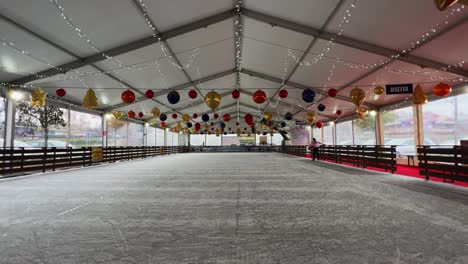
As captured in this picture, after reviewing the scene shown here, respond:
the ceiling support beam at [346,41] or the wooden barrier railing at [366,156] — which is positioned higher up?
the ceiling support beam at [346,41]

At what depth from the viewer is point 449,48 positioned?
291 inches

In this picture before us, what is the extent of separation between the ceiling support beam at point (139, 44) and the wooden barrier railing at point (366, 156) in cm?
740

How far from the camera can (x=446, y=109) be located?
1077cm

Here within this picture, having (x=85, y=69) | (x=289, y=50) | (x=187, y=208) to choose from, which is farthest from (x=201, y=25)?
(x=187, y=208)

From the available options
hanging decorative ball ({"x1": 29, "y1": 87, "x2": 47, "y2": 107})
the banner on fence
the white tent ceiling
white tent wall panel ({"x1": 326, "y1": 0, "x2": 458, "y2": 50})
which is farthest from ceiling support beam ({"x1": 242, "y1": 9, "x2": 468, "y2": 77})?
the banner on fence

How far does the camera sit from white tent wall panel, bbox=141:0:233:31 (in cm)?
713

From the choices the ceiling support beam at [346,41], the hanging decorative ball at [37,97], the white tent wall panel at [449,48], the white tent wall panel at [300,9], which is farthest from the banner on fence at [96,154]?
the white tent wall panel at [449,48]

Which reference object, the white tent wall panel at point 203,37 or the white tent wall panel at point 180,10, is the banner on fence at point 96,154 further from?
the white tent wall panel at point 180,10

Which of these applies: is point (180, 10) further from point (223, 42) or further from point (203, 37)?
point (223, 42)

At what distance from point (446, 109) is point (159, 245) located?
13.6 metres

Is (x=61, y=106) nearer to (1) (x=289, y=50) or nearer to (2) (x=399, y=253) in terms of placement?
(1) (x=289, y=50)

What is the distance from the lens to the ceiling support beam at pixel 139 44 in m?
8.45

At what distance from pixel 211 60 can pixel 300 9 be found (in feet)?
18.3

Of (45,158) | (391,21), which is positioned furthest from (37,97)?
(391,21)
